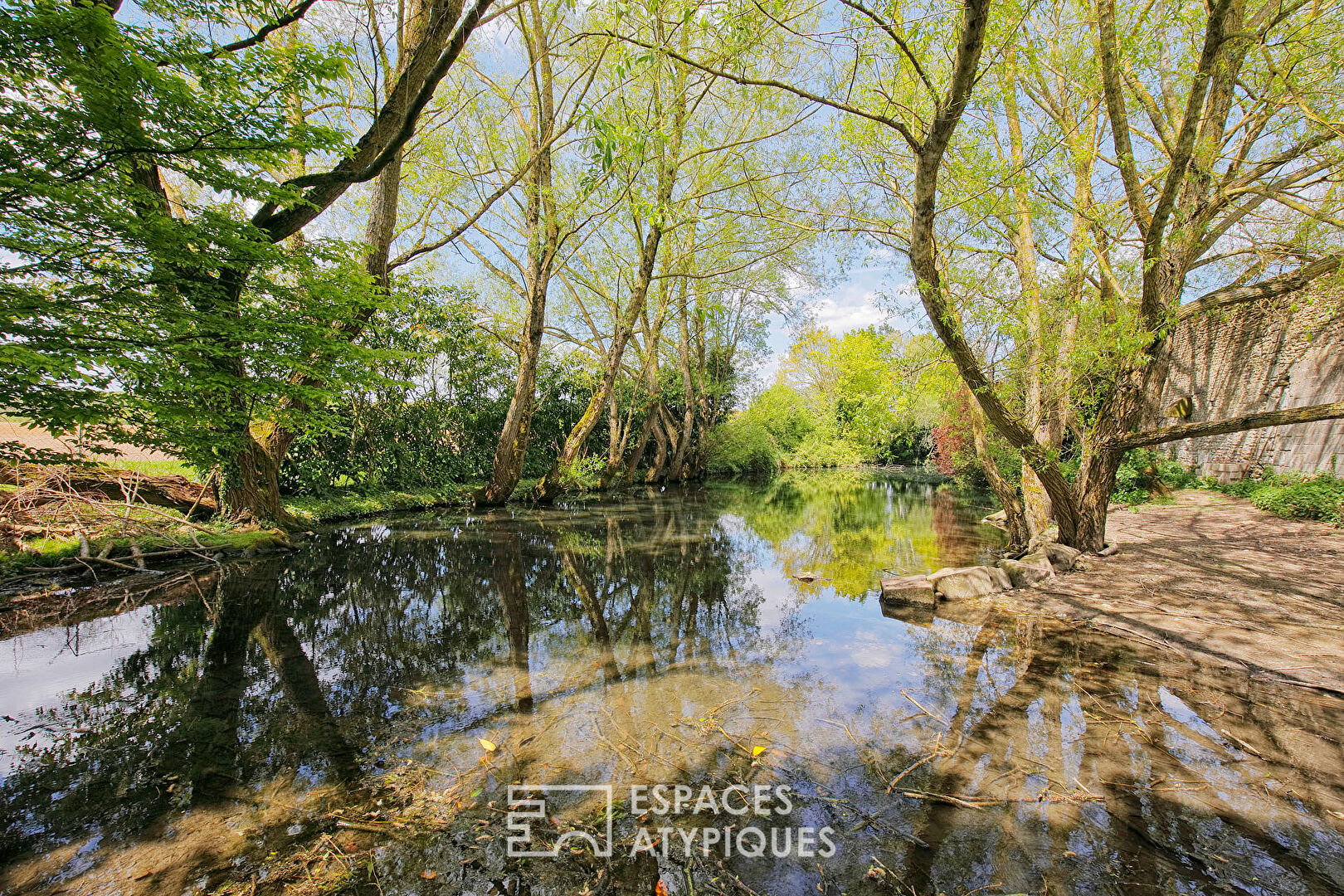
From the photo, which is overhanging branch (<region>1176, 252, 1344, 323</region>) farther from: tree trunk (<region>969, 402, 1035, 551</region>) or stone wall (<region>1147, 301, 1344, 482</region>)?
tree trunk (<region>969, 402, 1035, 551</region>)

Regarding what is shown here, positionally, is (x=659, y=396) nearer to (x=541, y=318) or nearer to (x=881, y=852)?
(x=541, y=318)

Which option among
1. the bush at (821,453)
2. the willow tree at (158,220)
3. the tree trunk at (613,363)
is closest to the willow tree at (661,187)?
the tree trunk at (613,363)

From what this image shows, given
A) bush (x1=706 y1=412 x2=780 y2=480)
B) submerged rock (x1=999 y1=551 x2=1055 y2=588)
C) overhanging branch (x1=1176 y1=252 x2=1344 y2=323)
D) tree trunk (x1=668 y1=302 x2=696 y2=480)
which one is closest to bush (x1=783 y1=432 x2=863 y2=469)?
bush (x1=706 y1=412 x2=780 y2=480)

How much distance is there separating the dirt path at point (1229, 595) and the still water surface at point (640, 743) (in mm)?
488

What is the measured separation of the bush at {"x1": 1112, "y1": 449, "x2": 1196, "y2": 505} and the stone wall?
45cm

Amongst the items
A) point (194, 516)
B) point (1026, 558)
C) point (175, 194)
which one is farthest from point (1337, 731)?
point (175, 194)

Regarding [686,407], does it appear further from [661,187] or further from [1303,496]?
[1303,496]

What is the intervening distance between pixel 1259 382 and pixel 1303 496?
418 centimetres

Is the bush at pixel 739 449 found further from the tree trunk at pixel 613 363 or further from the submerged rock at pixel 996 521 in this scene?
the submerged rock at pixel 996 521

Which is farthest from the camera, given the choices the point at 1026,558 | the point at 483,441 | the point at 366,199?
the point at 483,441

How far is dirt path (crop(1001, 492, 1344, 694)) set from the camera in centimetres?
403

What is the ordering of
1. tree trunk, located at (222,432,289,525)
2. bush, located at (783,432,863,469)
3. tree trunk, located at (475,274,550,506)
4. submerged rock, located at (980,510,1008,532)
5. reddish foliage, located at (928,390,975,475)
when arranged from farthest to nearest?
bush, located at (783,432,863,469), tree trunk, located at (475,274,550,506), submerged rock, located at (980,510,1008,532), reddish foliage, located at (928,390,975,475), tree trunk, located at (222,432,289,525)

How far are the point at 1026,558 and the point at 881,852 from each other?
20.9 feet

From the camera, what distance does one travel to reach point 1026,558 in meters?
7.01
